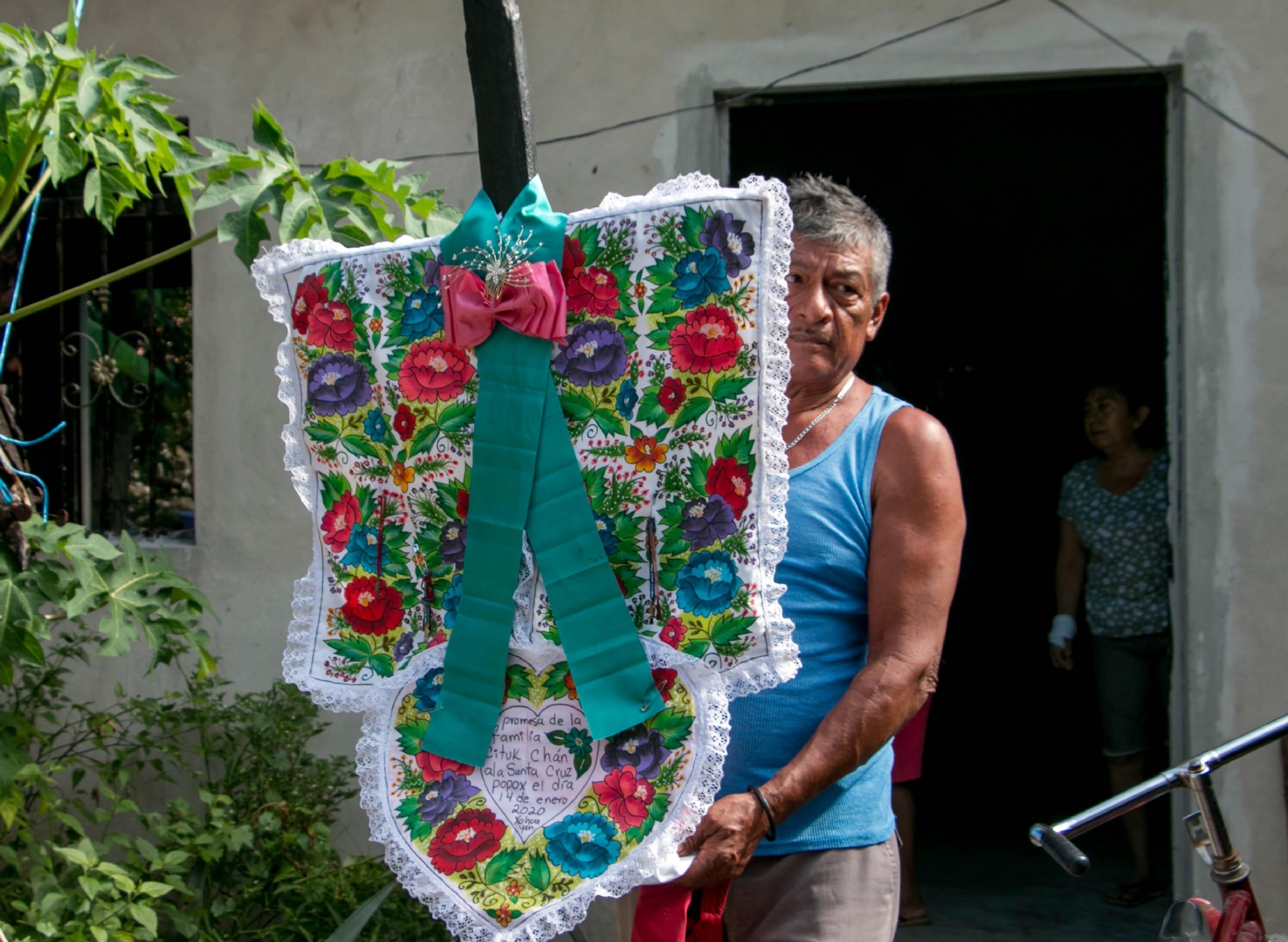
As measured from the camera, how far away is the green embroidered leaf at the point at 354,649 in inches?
69.1

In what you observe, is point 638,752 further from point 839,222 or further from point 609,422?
point 839,222

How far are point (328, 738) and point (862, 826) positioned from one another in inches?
96.9

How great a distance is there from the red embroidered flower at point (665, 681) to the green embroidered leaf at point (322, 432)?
0.56 meters

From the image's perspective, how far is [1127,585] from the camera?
4250mm

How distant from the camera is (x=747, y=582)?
158 cm

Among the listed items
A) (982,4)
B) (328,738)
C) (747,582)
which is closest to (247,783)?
(328,738)

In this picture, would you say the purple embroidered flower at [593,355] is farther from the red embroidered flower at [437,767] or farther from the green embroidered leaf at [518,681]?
the red embroidered flower at [437,767]

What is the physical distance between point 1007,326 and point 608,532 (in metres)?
6.45

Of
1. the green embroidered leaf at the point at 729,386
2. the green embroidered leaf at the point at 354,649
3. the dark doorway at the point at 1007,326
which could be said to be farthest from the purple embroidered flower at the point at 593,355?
the dark doorway at the point at 1007,326

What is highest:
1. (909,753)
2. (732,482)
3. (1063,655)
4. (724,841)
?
(732,482)

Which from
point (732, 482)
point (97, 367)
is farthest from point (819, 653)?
point (97, 367)

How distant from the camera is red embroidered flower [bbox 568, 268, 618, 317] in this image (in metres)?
1.63

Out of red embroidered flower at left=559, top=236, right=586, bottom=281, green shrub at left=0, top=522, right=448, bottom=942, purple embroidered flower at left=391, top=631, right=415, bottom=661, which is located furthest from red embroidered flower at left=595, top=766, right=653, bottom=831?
green shrub at left=0, top=522, right=448, bottom=942

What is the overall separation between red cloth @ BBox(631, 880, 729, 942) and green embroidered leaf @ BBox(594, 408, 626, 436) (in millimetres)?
588
